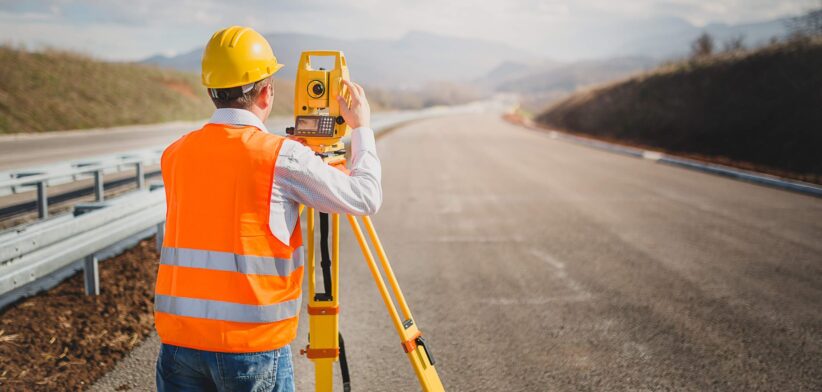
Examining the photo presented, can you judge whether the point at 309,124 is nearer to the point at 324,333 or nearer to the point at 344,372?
the point at 324,333

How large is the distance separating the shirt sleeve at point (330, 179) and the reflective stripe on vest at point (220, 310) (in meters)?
0.36

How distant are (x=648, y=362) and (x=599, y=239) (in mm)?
3410

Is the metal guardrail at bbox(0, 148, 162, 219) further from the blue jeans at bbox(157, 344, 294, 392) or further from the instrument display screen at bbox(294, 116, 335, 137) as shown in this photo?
the blue jeans at bbox(157, 344, 294, 392)

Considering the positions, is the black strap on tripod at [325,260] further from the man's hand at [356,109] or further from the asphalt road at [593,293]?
the asphalt road at [593,293]

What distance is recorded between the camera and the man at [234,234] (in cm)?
166

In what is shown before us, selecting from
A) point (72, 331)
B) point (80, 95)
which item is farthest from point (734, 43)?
point (80, 95)

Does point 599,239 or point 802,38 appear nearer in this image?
point 599,239

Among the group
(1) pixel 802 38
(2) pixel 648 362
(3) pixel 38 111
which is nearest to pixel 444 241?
(2) pixel 648 362

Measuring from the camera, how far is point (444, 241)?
6859 millimetres

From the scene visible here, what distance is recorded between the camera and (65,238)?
148 inches

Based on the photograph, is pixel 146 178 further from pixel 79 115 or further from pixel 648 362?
pixel 79 115

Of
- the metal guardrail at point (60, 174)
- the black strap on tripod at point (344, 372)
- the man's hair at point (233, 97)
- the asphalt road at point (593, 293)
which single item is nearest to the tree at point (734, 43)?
the asphalt road at point (593, 293)

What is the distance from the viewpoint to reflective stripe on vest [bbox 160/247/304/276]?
65.6 inches

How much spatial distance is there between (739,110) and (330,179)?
20.6 metres
